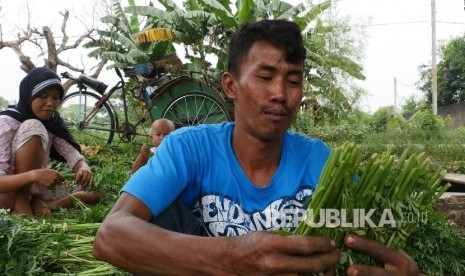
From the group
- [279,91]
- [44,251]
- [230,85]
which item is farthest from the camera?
[44,251]

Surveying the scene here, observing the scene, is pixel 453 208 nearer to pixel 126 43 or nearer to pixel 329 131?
pixel 329 131

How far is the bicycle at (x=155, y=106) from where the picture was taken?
7789 mm

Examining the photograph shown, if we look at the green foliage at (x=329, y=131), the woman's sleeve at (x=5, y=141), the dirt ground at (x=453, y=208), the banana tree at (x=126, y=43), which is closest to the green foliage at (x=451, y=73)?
the green foliage at (x=329, y=131)

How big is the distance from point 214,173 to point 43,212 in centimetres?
224

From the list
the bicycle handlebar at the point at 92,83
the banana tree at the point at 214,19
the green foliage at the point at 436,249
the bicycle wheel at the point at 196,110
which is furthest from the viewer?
the banana tree at the point at 214,19

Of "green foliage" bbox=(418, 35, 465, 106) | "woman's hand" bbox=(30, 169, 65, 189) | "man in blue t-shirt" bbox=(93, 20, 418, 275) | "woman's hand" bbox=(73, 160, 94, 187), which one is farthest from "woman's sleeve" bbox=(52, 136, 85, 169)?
"green foliage" bbox=(418, 35, 465, 106)

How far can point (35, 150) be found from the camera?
11.8 ft

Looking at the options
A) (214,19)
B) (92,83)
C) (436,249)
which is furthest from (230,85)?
(214,19)

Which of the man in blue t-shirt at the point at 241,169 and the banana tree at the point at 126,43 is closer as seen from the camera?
the man in blue t-shirt at the point at 241,169

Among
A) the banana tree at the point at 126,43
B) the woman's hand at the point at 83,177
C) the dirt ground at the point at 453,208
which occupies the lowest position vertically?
the dirt ground at the point at 453,208

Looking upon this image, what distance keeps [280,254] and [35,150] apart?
115 inches

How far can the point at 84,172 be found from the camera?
147 inches

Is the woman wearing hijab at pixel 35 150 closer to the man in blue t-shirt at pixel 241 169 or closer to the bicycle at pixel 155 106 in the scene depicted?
the man in blue t-shirt at pixel 241 169

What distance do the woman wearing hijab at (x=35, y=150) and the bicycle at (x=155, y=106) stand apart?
3709 millimetres
